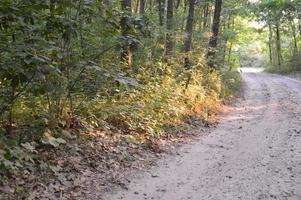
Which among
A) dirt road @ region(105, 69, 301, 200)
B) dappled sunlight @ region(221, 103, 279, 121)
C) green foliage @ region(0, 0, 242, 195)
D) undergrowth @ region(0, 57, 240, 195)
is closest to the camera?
green foliage @ region(0, 0, 242, 195)

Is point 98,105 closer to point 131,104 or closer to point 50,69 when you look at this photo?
point 131,104

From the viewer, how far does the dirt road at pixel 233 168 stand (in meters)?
5.85

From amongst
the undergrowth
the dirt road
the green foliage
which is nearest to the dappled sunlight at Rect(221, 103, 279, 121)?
the undergrowth

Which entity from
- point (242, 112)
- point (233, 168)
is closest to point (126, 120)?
point (233, 168)

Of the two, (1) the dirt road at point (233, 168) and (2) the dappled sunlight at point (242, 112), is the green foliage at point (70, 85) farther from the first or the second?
(1) the dirt road at point (233, 168)

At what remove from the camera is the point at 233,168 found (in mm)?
7074

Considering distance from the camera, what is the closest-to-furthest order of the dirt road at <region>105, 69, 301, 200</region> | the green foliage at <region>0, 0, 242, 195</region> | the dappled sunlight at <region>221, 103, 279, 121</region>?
1. the green foliage at <region>0, 0, 242, 195</region>
2. the dirt road at <region>105, 69, 301, 200</region>
3. the dappled sunlight at <region>221, 103, 279, 121</region>

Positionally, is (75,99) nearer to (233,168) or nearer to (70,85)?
(70,85)

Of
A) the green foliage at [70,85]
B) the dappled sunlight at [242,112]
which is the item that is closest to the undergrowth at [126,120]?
the green foliage at [70,85]

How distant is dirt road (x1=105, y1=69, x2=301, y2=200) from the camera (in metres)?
5.85

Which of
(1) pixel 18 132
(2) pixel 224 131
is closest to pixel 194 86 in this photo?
(2) pixel 224 131

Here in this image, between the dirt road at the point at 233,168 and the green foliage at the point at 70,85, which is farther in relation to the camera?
the dirt road at the point at 233,168

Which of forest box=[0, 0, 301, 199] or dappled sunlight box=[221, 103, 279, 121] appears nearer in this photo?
forest box=[0, 0, 301, 199]

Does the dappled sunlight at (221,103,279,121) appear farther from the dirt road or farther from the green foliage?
the dirt road
